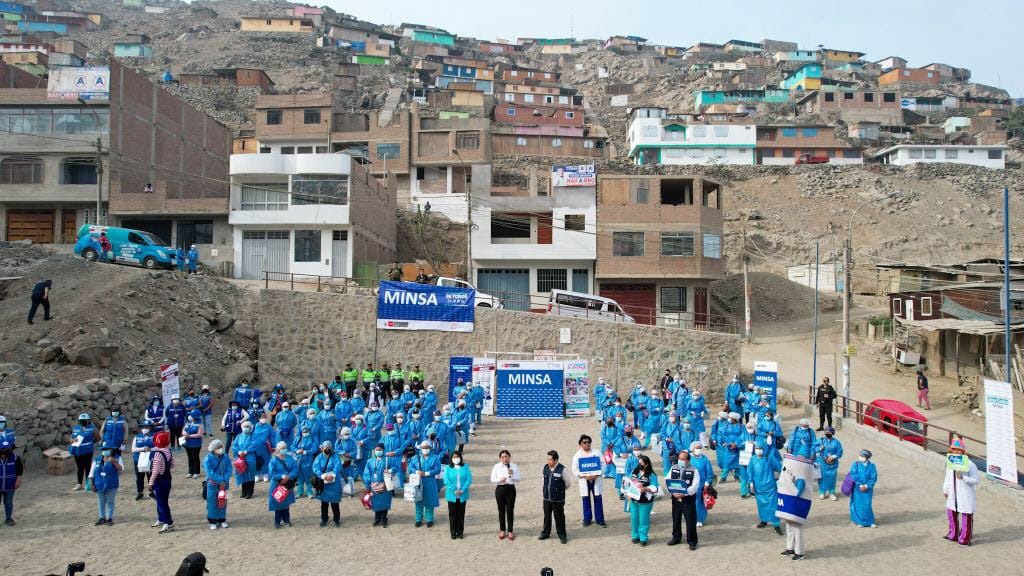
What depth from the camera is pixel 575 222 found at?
118 feet

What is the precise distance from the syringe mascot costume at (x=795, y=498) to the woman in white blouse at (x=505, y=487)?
3688mm

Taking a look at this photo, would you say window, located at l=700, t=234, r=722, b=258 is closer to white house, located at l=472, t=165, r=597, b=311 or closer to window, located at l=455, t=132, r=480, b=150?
white house, located at l=472, t=165, r=597, b=311

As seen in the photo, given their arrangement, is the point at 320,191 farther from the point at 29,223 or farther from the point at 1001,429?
the point at 1001,429

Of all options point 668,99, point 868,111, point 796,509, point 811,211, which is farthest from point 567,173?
point 668,99

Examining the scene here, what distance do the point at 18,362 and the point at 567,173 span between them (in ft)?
78.6

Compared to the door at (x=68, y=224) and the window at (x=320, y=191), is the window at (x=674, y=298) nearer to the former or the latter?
the window at (x=320, y=191)

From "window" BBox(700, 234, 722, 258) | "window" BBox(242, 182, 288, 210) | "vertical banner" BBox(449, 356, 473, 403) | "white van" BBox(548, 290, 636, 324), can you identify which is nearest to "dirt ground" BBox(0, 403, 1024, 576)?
"vertical banner" BBox(449, 356, 473, 403)

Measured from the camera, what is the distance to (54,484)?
46.1 ft

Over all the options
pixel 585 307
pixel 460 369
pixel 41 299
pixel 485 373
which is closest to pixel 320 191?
pixel 585 307

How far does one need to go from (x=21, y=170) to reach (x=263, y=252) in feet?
44.7

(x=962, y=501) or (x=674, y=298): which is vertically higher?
(x=674, y=298)

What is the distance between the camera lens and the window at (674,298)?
35.8 meters

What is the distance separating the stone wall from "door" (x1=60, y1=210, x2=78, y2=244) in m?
18.4

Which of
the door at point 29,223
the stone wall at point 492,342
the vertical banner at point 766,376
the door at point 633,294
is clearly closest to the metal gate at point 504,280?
the door at point 633,294
